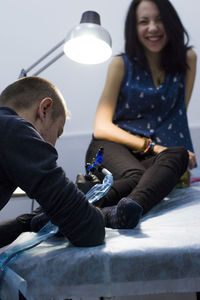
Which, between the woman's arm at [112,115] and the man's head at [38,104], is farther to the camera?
the woman's arm at [112,115]

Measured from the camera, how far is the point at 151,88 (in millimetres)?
1438

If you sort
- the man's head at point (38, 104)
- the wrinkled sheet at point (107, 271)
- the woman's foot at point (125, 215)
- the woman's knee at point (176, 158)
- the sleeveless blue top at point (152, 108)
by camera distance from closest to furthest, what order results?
1. the wrinkled sheet at point (107, 271)
2. the woman's foot at point (125, 215)
3. the man's head at point (38, 104)
4. the woman's knee at point (176, 158)
5. the sleeveless blue top at point (152, 108)

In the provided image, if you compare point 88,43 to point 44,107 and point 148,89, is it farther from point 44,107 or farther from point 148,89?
point 44,107

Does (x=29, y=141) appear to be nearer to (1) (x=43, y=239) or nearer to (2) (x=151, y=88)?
(1) (x=43, y=239)

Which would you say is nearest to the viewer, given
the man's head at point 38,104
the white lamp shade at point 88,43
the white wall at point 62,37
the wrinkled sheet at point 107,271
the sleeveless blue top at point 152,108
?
the wrinkled sheet at point 107,271

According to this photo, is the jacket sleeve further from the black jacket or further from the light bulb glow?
the light bulb glow

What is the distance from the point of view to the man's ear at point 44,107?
0.75 m

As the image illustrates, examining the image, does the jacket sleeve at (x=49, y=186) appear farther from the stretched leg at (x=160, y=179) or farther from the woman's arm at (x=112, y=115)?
the woman's arm at (x=112, y=115)

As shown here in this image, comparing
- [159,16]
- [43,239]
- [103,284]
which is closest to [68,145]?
[159,16]

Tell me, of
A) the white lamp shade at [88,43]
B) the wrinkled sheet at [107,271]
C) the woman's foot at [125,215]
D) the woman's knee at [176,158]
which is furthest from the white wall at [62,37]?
the wrinkled sheet at [107,271]

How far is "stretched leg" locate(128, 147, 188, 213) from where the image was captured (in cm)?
82

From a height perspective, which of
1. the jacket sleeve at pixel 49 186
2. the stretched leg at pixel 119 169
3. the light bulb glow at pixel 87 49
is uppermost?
the light bulb glow at pixel 87 49

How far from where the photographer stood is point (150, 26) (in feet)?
4.70

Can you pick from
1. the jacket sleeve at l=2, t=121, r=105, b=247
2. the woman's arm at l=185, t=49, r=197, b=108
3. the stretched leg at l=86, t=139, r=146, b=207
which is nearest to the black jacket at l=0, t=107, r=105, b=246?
the jacket sleeve at l=2, t=121, r=105, b=247
